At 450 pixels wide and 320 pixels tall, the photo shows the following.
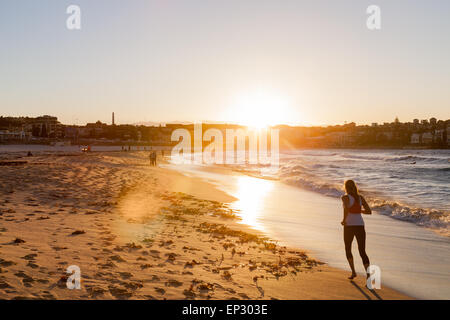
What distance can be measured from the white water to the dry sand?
2.17 feet

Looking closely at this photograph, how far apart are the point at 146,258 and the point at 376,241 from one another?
652 centimetres

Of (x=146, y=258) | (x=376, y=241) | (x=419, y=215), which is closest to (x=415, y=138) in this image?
(x=419, y=215)

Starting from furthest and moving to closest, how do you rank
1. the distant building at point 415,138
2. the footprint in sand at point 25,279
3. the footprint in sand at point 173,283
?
1. the distant building at point 415,138
2. the footprint in sand at point 173,283
3. the footprint in sand at point 25,279

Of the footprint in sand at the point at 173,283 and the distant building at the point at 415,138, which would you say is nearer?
the footprint in sand at the point at 173,283

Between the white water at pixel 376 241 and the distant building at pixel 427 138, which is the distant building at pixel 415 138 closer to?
the distant building at pixel 427 138

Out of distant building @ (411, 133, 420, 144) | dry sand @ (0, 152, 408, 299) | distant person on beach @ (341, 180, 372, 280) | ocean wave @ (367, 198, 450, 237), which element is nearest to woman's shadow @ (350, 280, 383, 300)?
dry sand @ (0, 152, 408, 299)

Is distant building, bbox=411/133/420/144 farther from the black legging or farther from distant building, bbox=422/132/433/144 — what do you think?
the black legging

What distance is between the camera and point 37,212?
9109 mm

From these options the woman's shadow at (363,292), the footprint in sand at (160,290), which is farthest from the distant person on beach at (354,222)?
the footprint in sand at (160,290)

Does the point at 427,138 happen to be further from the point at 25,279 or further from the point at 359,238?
the point at 25,279

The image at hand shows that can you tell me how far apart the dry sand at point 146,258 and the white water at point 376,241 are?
2.17 feet

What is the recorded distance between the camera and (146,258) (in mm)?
6168

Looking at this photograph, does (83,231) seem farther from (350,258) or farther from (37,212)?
(350,258)

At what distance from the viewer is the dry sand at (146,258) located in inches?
187
